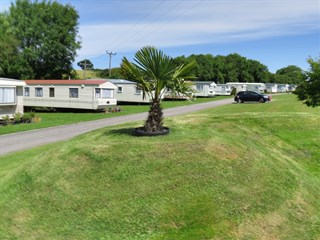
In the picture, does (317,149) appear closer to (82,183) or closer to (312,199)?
(312,199)

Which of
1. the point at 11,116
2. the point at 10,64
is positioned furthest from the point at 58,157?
the point at 10,64

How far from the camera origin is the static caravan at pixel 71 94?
3219cm

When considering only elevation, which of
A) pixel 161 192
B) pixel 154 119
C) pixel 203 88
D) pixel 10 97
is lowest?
pixel 161 192

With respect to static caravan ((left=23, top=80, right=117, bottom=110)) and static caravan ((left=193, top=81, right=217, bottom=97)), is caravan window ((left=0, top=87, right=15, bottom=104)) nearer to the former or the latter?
static caravan ((left=23, top=80, right=117, bottom=110))

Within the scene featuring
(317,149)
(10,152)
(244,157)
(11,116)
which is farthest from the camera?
(11,116)

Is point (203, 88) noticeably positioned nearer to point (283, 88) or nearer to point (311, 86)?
point (311, 86)

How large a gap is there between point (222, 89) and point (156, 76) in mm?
60988

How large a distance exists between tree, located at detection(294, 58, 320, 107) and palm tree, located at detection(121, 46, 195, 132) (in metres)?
9.20

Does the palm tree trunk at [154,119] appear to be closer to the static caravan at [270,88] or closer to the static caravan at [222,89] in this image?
the static caravan at [222,89]

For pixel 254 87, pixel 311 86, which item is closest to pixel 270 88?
pixel 254 87

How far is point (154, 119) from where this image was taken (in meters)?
9.11

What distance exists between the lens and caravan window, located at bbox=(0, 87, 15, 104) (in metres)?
24.7

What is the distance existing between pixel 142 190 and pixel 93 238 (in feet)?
4.45

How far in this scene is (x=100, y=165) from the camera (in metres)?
7.55
